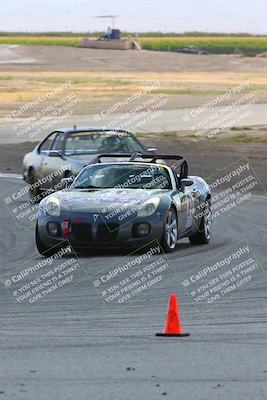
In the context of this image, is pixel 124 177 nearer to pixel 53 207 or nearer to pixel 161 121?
pixel 53 207

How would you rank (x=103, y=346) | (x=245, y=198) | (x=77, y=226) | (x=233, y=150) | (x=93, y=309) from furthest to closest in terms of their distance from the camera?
(x=233, y=150)
(x=245, y=198)
(x=77, y=226)
(x=93, y=309)
(x=103, y=346)

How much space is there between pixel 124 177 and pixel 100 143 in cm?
700

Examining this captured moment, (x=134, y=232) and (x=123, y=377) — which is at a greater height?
(x=123, y=377)

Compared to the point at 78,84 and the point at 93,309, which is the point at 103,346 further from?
the point at 78,84

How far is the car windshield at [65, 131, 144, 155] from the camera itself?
76.4 ft

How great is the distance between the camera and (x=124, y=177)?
16.4 metres

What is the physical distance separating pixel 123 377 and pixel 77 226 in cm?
732

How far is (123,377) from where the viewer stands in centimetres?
795

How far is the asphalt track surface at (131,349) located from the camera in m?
7.60

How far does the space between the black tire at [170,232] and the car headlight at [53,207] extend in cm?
137

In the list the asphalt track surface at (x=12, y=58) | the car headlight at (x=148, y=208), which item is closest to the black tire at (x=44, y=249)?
the car headlight at (x=148, y=208)

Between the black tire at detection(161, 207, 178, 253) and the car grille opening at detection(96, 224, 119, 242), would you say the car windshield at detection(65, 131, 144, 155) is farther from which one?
the car grille opening at detection(96, 224, 119, 242)

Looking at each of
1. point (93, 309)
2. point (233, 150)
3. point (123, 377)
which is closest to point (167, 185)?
point (93, 309)

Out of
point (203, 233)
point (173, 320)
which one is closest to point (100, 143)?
point (203, 233)
